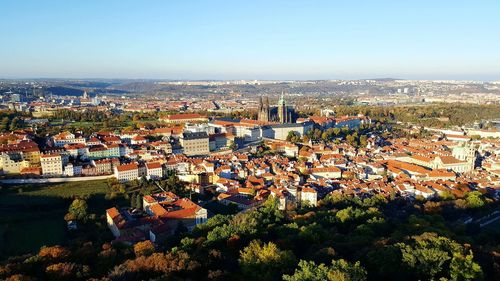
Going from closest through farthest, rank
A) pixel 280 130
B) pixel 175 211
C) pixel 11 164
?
pixel 175 211 < pixel 11 164 < pixel 280 130

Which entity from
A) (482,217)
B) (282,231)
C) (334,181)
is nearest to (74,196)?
(282,231)

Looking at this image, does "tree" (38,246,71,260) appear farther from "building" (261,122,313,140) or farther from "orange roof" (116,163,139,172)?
"building" (261,122,313,140)

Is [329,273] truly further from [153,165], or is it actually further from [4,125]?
[4,125]

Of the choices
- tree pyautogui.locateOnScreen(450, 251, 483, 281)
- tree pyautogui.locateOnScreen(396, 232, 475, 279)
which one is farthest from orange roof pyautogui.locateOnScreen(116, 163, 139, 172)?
tree pyautogui.locateOnScreen(450, 251, 483, 281)

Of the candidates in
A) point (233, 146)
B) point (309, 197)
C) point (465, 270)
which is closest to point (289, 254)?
point (465, 270)

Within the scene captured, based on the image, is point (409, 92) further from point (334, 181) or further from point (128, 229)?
point (128, 229)

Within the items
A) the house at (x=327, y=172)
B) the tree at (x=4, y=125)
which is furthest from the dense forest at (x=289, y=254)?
the tree at (x=4, y=125)
